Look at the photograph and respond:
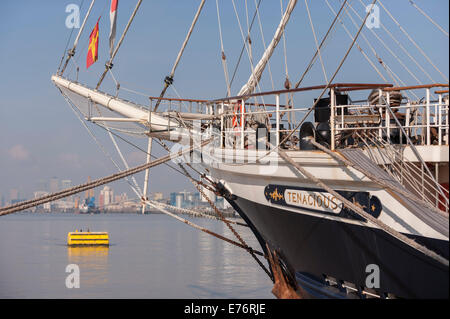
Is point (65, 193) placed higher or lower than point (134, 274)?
higher

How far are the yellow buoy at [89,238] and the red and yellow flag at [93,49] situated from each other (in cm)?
5384

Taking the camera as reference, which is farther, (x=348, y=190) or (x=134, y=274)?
(x=134, y=274)

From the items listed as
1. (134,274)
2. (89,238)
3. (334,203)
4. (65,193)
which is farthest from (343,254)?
(89,238)

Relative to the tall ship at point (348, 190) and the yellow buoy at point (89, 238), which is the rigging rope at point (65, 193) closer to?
the tall ship at point (348, 190)

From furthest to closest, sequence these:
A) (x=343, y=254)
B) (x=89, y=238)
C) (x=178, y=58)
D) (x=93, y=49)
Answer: (x=89, y=238) < (x=93, y=49) < (x=178, y=58) < (x=343, y=254)

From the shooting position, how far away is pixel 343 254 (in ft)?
37.3

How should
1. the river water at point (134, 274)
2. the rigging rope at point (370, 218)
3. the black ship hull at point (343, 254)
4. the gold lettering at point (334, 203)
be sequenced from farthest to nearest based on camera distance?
the river water at point (134, 274), the gold lettering at point (334, 203), the black ship hull at point (343, 254), the rigging rope at point (370, 218)

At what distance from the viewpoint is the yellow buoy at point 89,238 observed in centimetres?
7531

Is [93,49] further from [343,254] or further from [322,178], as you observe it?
[343,254]

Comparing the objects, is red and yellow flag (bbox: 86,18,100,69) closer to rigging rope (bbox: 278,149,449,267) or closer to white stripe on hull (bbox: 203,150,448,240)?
white stripe on hull (bbox: 203,150,448,240)

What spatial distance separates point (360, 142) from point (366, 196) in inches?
52.6

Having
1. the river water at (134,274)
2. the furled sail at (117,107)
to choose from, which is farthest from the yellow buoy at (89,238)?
the furled sail at (117,107)

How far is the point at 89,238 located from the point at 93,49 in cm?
5709
